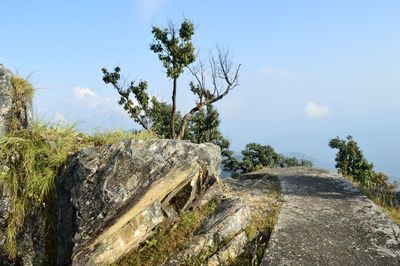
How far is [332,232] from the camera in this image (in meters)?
8.84

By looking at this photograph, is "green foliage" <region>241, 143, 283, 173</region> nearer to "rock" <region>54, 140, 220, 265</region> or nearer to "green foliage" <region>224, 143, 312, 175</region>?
"green foliage" <region>224, 143, 312, 175</region>

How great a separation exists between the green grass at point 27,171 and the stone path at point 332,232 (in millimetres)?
4851

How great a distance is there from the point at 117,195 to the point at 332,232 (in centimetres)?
469

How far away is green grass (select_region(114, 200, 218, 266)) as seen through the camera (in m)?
8.08

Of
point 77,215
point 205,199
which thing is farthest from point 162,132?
point 77,215

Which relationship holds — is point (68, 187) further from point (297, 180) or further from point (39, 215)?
point (297, 180)

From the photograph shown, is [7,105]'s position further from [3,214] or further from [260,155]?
[260,155]

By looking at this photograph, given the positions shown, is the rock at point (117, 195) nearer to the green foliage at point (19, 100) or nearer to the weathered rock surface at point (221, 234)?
the weathered rock surface at point (221, 234)

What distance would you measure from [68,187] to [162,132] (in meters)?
27.8

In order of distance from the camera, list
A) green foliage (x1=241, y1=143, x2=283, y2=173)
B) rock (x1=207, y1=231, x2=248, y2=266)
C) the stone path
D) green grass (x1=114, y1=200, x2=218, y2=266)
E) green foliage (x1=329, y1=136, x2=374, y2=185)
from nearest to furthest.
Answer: the stone path, rock (x1=207, y1=231, x2=248, y2=266), green grass (x1=114, y1=200, x2=218, y2=266), green foliage (x1=329, y1=136, x2=374, y2=185), green foliage (x1=241, y1=143, x2=283, y2=173)

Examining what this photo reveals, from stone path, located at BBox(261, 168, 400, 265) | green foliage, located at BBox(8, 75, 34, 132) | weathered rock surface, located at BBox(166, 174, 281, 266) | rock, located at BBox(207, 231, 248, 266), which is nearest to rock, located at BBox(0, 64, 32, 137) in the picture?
green foliage, located at BBox(8, 75, 34, 132)

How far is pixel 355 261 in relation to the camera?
7.36m

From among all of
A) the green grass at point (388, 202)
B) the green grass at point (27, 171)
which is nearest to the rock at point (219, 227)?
the green grass at point (27, 171)

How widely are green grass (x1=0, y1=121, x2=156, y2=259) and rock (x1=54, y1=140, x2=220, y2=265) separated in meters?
0.36
